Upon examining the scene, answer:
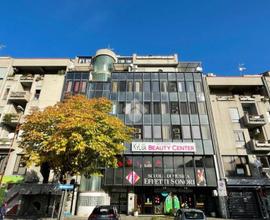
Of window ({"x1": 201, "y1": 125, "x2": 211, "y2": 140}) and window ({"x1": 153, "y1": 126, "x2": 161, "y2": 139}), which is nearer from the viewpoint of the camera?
window ({"x1": 201, "y1": 125, "x2": 211, "y2": 140})

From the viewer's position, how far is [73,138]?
53.0 feet

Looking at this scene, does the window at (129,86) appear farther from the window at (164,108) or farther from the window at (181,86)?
the window at (181,86)

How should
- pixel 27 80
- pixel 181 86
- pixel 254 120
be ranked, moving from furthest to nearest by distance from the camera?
pixel 27 80, pixel 181 86, pixel 254 120

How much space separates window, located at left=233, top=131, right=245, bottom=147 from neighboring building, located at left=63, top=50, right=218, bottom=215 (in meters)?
4.21

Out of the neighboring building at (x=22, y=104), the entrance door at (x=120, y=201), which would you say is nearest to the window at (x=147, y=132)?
the entrance door at (x=120, y=201)

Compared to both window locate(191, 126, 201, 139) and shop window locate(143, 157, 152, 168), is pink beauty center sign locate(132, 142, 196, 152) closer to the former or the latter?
shop window locate(143, 157, 152, 168)

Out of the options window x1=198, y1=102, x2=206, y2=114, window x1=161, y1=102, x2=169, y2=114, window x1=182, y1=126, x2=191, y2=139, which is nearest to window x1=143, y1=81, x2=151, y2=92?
window x1=161, y1=102, x2=169, y2=114

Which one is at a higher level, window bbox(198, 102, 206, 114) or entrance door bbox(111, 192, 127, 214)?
window bbox(198, 102, 206, 114)

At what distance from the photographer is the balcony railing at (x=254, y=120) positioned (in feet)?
97.5

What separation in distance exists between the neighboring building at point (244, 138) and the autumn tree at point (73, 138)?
15971mm

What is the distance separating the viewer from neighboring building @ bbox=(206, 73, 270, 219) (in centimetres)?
2558

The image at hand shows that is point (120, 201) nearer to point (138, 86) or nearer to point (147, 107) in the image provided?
point (147, 107)

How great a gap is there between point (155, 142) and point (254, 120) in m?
14.6

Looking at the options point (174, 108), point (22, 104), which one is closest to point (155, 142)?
point (174, 108)
